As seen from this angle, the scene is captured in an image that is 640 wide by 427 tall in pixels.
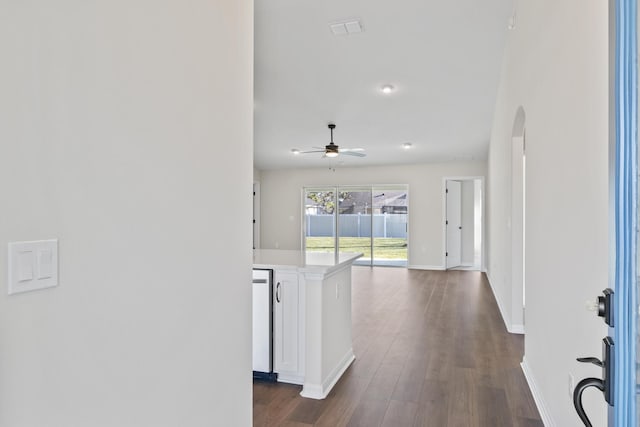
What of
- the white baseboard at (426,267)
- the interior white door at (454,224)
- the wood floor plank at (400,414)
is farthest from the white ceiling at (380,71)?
the wood floor plank at (400,414)

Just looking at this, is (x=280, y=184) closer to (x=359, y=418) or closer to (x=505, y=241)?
(x=505, y=241)

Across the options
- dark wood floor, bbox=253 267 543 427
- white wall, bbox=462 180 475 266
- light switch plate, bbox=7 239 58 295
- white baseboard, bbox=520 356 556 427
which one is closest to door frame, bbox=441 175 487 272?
white wall, bbox=462 180 475 266

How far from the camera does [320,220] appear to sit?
32.6ft

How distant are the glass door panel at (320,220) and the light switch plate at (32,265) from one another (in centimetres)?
885

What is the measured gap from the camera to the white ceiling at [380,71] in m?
3.34

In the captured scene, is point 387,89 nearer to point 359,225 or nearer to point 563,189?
point 563,189

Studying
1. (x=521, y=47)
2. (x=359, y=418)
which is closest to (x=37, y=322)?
(x=359, y=418)

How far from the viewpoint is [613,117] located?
79cm

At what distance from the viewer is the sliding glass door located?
30.2 feet

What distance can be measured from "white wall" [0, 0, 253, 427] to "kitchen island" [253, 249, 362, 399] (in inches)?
37.9

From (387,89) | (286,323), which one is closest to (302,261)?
(286,323)

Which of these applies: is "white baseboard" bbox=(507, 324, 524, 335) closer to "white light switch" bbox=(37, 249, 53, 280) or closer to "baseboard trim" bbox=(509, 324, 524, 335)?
"baseboard trim" bbox=(509, 324, 524, 335)

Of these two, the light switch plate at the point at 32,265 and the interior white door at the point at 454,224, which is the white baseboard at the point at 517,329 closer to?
the light switch plate at the point at 32,265

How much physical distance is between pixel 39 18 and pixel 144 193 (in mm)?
501
